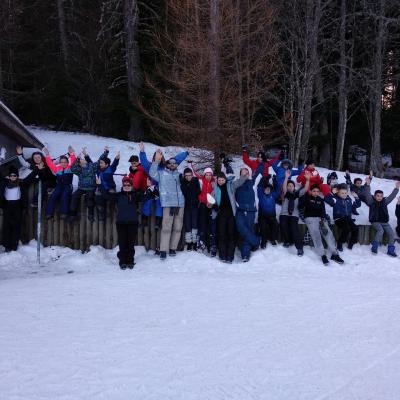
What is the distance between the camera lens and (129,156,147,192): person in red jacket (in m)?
8.95

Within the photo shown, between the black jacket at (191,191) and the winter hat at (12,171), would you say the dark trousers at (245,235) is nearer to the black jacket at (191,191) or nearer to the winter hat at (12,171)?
the black jacket at (191,191)

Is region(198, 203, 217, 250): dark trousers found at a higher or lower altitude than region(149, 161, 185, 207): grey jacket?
lower

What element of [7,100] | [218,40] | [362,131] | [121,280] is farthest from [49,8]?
[121,280]

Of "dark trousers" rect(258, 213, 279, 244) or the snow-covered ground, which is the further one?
"dark trousers" rect(258, 213, 279, 244)

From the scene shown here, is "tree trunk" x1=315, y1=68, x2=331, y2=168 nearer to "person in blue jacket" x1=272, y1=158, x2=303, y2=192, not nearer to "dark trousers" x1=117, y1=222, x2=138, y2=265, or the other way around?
"person in blue jacket" x1=272, y1=158, x2=303, y2=192

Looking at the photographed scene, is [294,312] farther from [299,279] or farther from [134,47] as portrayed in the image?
[134,47]

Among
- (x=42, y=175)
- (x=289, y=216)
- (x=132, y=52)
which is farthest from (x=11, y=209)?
(x=132, y=52)

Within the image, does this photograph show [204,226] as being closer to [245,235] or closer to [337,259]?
[245,235]

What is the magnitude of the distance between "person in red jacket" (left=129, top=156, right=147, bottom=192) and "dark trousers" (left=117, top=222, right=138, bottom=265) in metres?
1.13

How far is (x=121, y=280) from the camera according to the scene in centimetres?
725

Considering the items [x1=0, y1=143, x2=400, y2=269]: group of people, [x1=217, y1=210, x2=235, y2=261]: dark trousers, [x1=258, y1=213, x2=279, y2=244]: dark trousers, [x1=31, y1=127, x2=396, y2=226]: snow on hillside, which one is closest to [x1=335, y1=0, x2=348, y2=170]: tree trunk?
[x1=31, y1=127, x2=396, y2=226]: snow on hillside

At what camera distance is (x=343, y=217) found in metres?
9.45

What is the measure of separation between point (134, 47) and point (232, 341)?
52.1ft

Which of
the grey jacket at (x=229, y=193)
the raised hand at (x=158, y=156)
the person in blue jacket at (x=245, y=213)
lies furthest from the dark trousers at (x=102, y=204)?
the person in blue jacket at (x=245, y=213)
